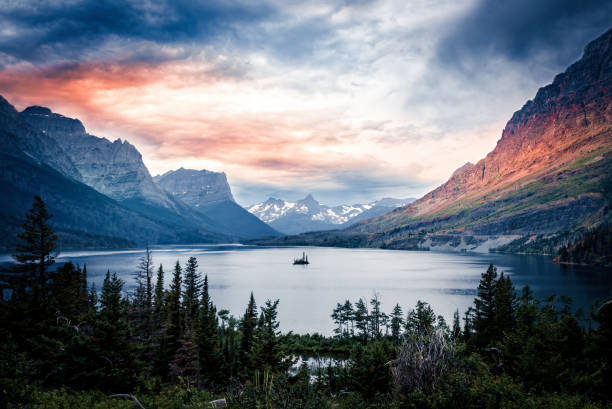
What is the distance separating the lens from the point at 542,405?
13.0 metres

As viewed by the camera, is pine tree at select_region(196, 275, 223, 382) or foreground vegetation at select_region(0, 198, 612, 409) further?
pine tree at select_region(196, 275, 223, 382)

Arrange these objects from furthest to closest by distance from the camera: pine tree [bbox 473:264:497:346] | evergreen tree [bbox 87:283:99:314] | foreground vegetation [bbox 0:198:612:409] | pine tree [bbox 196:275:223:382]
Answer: pine tree [bbox 473:264:497:346] → pine tree [bbox 196:275:223:382] → evergreen tree [bbox 87:283:99:314] → foreground vegetation [bbox 0:198:612:409]

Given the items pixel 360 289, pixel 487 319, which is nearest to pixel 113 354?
pixel 487 319

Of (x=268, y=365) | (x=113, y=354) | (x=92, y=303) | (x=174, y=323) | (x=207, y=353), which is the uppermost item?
(x=113, y=354)

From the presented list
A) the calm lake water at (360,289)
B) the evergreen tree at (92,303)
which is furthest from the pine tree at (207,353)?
the calm lake water at (360,289)

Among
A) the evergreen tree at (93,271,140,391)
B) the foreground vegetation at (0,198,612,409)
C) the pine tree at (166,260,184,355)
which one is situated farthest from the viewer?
the pine tree at (166,260,184,355)

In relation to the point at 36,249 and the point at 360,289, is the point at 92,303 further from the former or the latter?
the point at 360,289

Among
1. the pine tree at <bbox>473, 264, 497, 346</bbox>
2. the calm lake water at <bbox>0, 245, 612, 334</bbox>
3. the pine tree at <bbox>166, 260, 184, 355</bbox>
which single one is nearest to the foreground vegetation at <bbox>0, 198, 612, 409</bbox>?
the pine tree at <bbox>473, 264, 497, 346</bbox>

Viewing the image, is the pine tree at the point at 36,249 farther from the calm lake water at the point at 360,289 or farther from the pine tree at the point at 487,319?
the calm lake water at the point at 360,289

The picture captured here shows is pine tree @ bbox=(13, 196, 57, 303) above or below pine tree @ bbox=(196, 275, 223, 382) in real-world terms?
above

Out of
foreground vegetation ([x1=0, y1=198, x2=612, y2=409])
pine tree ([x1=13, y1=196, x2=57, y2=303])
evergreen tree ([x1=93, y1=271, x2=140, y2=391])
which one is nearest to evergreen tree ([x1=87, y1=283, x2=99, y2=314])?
foreground vegetation ([x1=0, y1=198, x2=612, y2=409])

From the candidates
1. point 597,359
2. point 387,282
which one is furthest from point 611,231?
point 597,359

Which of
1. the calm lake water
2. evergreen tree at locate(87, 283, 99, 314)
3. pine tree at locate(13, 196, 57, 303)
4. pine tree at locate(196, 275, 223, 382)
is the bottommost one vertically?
the calm lake water

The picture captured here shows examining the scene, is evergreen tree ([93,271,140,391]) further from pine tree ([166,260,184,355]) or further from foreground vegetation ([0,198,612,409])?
pine tree ([166,260,184,355])
